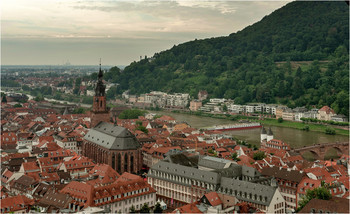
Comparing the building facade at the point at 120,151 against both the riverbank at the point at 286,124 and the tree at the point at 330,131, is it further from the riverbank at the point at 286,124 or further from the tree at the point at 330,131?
the riverbank at the point at 286,124

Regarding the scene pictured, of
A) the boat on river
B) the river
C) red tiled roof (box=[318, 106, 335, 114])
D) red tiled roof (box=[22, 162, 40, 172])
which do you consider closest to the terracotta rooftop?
red tiled roof (box=[22, 162, 40, 172])

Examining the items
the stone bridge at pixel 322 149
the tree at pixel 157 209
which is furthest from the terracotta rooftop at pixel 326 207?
the stone bridge at pixel 322 149

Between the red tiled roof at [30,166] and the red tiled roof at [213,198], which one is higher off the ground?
the red tiled roof at [213,198]

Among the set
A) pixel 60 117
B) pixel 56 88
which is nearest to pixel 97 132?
pixel 60 117

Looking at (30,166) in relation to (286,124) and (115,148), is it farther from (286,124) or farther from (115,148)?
(286,124)

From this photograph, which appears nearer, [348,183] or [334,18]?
[348,183]

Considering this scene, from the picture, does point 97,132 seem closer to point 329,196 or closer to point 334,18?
point 329,196

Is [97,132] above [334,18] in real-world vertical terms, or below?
below

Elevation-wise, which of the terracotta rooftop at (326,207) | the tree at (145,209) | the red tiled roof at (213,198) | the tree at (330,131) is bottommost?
the tree at (330,131)

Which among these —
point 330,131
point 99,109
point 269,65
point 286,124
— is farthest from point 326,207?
point 269,65
